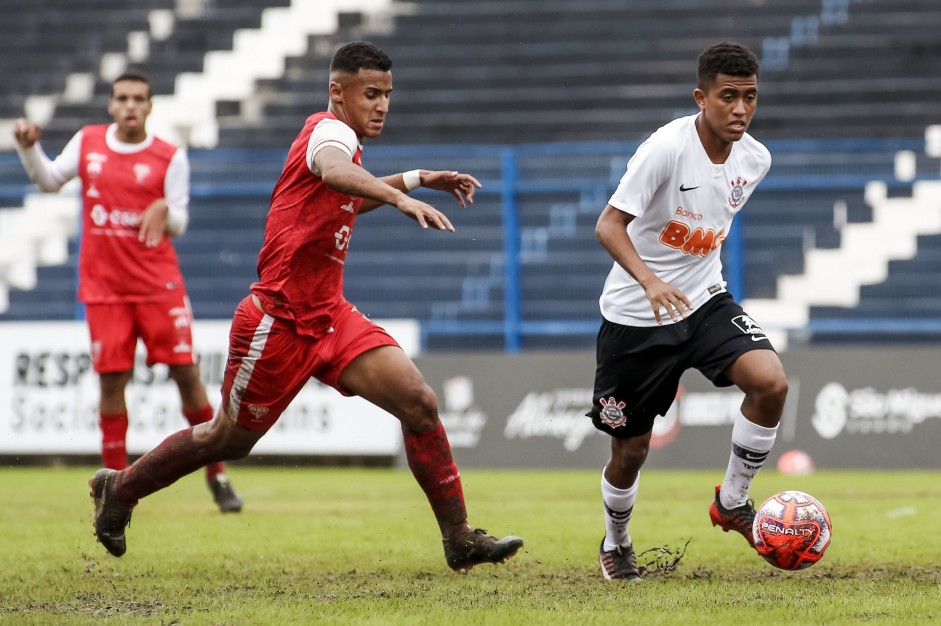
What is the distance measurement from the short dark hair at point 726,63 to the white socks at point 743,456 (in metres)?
1.46

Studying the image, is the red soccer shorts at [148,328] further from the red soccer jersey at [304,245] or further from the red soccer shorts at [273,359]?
the red soccer jersey at [304,245]

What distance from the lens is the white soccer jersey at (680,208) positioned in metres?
→ 6.11

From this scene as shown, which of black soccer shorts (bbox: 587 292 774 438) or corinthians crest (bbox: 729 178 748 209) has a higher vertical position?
corinthians crest (bbox: 729 178 748 209)

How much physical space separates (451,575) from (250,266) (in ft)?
33.7

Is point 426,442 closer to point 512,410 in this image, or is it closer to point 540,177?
point 512,410

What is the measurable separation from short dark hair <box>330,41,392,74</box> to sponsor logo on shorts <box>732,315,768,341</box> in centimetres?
186

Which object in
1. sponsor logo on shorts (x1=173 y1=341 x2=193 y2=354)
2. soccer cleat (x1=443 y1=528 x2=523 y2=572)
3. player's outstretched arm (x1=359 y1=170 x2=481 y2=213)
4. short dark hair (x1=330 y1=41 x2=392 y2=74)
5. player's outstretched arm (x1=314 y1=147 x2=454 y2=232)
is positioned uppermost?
short dark hair (x1=330 y1=41 x2=392 y2=74)

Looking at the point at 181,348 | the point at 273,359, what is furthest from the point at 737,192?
the point at 181,348

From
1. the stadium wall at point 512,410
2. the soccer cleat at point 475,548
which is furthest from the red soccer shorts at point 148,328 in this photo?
the stadium wall at point 512,410

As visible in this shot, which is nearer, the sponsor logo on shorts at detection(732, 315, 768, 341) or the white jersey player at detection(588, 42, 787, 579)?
the white jersey player at detection(588, 42, 787, 579)

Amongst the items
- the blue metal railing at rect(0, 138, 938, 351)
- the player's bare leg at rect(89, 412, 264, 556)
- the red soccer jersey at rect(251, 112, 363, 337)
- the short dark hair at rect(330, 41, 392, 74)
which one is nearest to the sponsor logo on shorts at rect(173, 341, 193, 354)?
the player's bare leg at rect(89, 412, 264, 556)

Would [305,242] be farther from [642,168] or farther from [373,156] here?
[373,156]

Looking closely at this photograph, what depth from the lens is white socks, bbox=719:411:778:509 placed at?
619 centimetres

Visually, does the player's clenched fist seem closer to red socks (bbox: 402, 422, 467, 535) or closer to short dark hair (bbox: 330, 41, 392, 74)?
short dark hair (bbox: 330, 41, 392, 74)
